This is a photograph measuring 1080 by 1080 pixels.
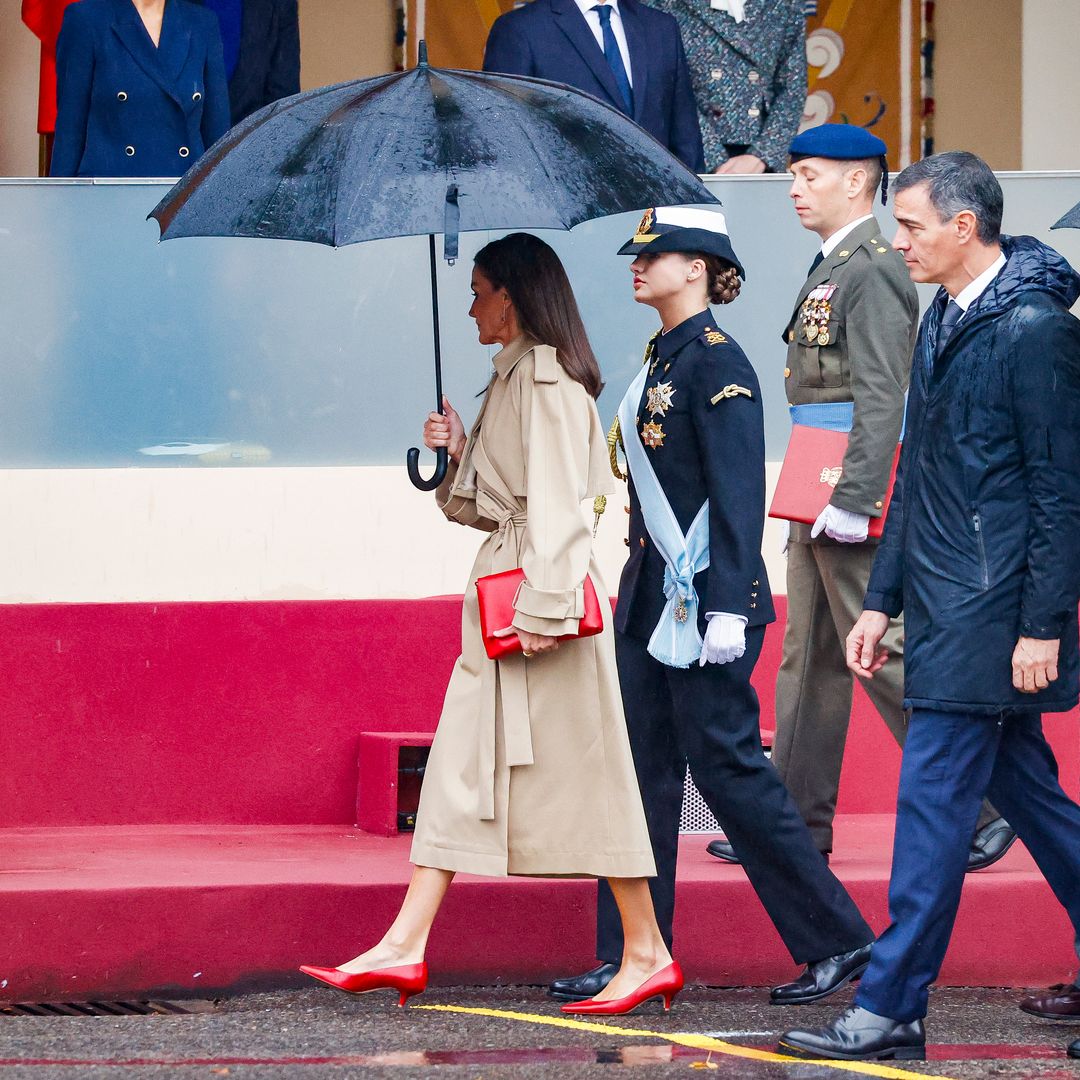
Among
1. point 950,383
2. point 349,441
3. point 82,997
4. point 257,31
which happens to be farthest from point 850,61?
point 82,997

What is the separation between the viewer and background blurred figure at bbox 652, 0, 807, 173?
6.98 meters

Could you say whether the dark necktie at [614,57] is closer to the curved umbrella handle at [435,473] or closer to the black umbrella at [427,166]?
the black umbrella at [427,166]

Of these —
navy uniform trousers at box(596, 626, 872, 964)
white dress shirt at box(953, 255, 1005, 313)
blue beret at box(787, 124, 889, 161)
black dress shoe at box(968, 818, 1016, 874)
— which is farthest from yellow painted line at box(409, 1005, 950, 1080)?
blue beret at box(787, 124, 889, 161)

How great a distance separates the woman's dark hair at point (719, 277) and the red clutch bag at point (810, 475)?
539 mm

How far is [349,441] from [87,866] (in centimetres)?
171

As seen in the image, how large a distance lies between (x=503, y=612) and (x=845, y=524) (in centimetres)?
105

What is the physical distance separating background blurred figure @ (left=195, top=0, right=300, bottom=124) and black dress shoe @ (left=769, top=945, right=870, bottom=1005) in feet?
13.2

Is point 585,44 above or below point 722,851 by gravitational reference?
above

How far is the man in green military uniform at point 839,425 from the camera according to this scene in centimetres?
510

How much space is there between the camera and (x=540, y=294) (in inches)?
186

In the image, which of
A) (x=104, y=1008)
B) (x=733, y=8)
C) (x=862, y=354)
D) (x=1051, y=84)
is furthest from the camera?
(x=1051, y=84)

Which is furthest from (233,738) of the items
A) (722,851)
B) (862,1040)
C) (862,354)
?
(862,1040)

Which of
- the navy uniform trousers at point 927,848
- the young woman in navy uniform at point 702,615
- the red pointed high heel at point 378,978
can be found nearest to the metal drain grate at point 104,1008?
the red pointed high heel at point 378,978

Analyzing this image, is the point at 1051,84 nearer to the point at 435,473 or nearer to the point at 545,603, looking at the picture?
the point at 435,473
